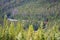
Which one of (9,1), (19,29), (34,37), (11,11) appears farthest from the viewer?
(9,1)

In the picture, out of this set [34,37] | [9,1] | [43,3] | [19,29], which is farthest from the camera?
[9,1]

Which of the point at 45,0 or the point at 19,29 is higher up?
the point at 19,29

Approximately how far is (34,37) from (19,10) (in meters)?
43.0

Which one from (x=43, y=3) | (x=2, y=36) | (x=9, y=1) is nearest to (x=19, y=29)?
(x=2, y=36)

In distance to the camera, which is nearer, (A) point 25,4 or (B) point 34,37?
(B) point 34,37

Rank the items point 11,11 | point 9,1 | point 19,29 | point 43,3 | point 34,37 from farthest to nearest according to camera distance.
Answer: point 9,1
point 43,3
point 11,11
point 19,29
point 34,37

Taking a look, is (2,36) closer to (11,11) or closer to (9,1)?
(11,11)

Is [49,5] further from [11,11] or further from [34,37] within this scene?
[34,37]

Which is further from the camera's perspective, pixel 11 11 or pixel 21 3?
pixel 21 3

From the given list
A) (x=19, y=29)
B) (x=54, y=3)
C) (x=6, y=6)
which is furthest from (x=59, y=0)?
(x=19, y=29)

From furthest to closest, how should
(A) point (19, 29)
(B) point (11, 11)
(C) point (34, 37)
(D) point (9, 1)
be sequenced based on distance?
(D) point (9, 1)
(B) point (11, 11)
(A) point (19, 29)
(C) point (34, 37)

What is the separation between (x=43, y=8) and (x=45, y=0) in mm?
4061

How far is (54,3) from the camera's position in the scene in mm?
55938

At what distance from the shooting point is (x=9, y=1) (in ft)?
199
